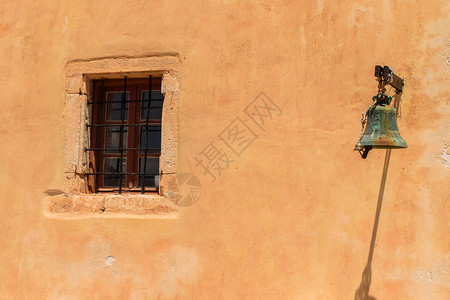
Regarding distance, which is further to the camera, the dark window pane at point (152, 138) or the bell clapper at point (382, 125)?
the dark window pane at point (152, 138)

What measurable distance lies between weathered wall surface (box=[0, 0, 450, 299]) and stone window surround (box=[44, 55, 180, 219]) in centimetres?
7

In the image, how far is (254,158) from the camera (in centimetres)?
346

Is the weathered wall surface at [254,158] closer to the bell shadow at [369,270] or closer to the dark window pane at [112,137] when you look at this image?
the bell shadow at [369,270]

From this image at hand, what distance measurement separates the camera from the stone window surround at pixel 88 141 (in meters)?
3.65

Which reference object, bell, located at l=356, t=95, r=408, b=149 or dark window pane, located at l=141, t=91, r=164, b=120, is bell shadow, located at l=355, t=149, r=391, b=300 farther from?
dark window pane, located at l=141, t=91, r=164, b=120

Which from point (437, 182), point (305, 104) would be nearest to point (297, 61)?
point (305, 104)

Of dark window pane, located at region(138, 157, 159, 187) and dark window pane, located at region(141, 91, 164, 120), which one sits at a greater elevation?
dark window pane, located at region(141, 91, 164, 120)

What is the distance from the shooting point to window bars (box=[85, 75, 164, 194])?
3934 millimetres

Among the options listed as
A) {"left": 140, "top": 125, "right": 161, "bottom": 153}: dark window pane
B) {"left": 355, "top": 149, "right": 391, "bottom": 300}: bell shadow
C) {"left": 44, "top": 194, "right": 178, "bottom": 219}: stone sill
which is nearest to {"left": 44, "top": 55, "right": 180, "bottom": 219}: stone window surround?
{"left": 44, "top": 194, "right": 178, "bottom": 219}: stone sill

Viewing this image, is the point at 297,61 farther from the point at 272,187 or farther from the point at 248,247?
the point at 248,247

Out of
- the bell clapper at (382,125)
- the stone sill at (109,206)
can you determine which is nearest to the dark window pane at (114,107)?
the stone sill at (109,206)

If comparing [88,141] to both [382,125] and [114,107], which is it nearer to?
[114,107]

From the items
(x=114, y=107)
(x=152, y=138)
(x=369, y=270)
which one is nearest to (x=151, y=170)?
(x=152, y=138)

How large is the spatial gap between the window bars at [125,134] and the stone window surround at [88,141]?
100 millimetres
